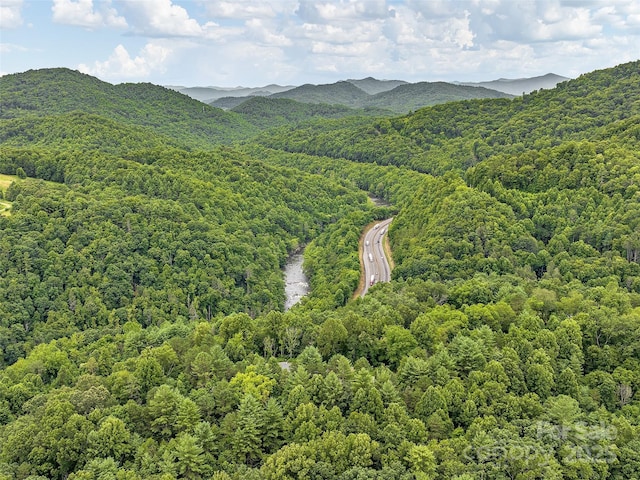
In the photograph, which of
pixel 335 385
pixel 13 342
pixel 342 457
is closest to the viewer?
pixel 342 457

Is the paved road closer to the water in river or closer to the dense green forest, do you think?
the dense green forest

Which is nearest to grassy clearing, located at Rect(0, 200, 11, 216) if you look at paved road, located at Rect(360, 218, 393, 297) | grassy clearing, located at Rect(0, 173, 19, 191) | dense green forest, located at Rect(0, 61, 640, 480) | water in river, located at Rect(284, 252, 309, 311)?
dense green forest, located at Rect(0, 61, 640, 480)

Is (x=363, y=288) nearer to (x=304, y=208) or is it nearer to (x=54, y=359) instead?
(x=54, y=359)

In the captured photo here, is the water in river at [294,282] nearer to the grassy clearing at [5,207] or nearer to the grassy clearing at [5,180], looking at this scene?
the grassy clearing at [5,207]

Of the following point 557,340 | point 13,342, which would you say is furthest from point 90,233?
point 557,340

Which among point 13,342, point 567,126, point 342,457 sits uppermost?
point 567,126

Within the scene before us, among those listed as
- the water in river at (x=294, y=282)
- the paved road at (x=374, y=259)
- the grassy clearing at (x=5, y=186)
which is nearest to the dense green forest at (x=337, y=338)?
the grassy clearing at (x=5, y=186)
